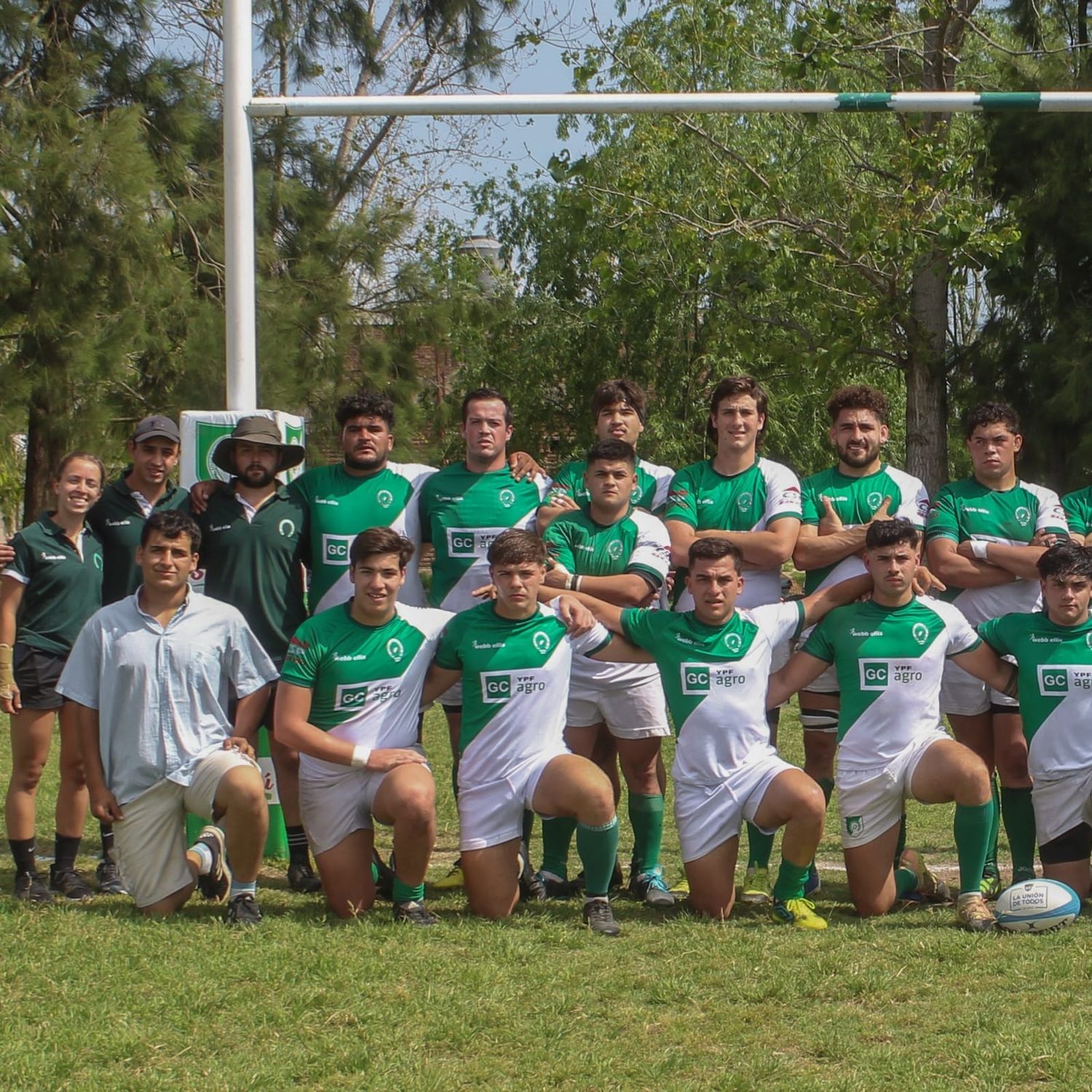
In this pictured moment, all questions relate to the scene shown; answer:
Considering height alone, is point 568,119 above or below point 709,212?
above

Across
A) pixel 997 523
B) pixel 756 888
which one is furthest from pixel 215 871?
pixel 997 523

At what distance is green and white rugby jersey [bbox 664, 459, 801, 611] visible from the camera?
6.20 meters

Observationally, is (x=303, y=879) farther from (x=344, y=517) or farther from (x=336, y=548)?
(x=344, y=517)

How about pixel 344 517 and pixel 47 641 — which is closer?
pixel 47 641

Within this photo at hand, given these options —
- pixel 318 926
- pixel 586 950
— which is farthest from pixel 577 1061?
pixel 318 926

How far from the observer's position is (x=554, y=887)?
602 centimetres

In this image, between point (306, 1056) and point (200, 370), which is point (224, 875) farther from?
point (200, 370)

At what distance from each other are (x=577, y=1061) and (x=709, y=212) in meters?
15.1

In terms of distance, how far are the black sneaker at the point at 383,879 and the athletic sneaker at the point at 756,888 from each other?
144 centimetres

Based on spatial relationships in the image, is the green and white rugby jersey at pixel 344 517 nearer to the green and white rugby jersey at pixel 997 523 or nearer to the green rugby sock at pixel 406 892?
the green rugby sock at pixel 406 892

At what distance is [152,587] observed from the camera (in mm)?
5629

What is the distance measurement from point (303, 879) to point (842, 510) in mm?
2821

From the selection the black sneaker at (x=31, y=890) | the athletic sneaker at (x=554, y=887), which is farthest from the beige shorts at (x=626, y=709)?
the black sneaker at (x=31, y=890)

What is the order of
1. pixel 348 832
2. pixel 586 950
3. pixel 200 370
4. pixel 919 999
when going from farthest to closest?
pixel 200 370, pixel 348 832, pixel 586 950, pixel 919 999
